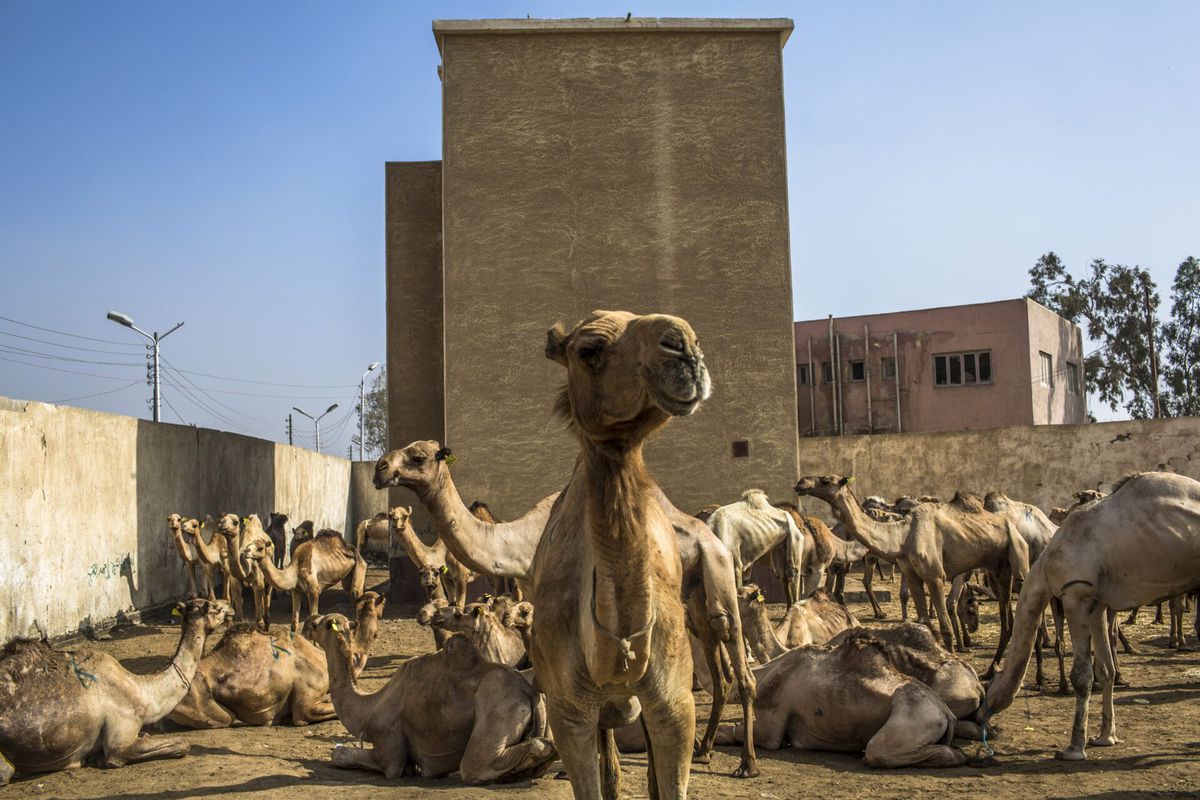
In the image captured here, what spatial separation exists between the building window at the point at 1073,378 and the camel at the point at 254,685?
4073cm

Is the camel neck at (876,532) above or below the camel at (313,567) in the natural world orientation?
above

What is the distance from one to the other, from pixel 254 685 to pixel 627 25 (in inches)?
586

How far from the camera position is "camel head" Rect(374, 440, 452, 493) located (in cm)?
991

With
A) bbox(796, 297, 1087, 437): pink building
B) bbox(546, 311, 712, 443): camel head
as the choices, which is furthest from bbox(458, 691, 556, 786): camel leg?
bbox(796, 297, 1087, 437): pink building

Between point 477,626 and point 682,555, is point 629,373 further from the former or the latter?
point 477,626

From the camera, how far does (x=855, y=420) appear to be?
42000 mm

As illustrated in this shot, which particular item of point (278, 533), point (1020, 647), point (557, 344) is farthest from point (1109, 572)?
point (278, 533)

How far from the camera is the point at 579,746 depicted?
15.9 ft

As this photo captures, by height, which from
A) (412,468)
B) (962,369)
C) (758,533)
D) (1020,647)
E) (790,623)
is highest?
(962,369)

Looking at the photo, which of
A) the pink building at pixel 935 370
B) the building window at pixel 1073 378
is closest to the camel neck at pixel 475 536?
the pink building at pixel 935 370

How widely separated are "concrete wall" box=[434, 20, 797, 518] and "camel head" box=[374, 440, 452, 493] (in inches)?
353

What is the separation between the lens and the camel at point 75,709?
7496 millimetres

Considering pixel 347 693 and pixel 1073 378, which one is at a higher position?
pixel 1073 378

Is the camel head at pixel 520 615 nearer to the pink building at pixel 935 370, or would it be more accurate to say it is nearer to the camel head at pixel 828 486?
the camel head at pixel 828 486
